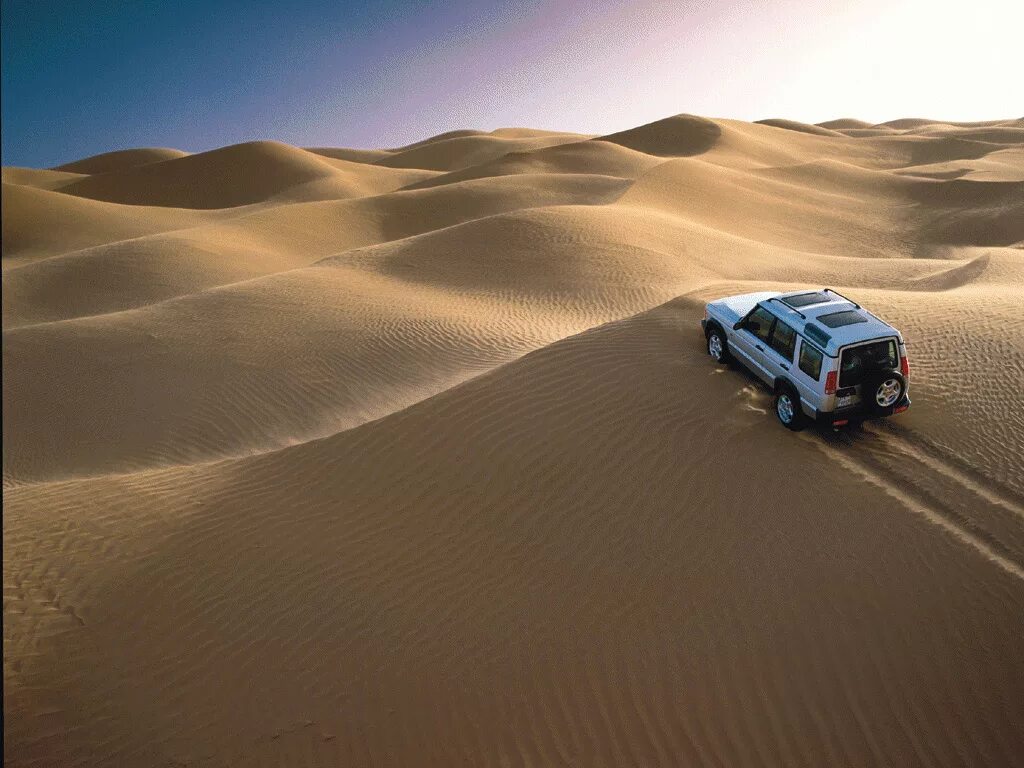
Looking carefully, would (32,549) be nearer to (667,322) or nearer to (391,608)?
(391,608)

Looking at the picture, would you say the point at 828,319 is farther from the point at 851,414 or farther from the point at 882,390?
the point at 851,414

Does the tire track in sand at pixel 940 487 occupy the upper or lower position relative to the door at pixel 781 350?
lower

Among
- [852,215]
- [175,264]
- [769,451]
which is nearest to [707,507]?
[769,451]

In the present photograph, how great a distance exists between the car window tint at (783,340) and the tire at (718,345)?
1.00m

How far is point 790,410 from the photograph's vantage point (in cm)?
838

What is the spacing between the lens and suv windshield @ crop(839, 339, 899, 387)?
7.96m

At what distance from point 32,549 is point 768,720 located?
303 inches

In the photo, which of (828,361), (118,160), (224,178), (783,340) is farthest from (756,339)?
(118,160)

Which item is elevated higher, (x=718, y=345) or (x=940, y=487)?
(x=718, y=345)

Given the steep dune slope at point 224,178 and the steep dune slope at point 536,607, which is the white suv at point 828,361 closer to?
the steep dune slope at point 536,607

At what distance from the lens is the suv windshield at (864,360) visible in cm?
796

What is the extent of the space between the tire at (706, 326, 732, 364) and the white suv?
2.52ft

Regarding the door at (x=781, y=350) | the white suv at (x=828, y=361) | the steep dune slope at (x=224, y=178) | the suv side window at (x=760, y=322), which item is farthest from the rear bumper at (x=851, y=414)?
the steep dune slope at (x=224, y=178)

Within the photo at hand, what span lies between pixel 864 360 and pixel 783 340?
3.40 ft
